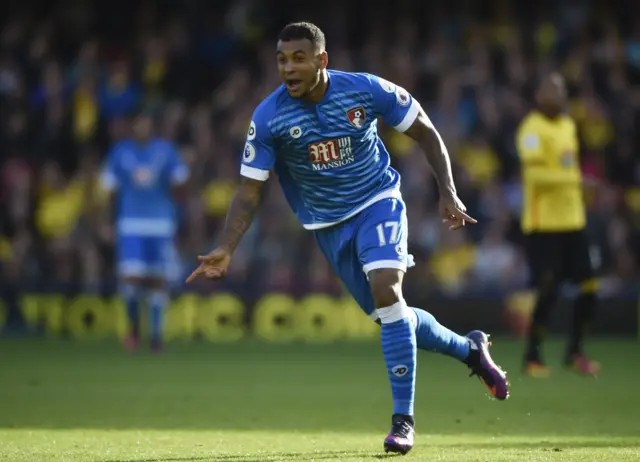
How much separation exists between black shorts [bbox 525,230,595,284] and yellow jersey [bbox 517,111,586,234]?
0.28 ft

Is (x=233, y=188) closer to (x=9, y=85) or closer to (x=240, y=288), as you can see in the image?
(x=240, y=288)

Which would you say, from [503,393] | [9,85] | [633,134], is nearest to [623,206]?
[633,134]

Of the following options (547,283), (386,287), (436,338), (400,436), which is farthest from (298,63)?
(547,283)

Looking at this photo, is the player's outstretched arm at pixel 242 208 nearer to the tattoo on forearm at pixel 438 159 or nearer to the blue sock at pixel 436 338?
the tattoo on forearm at pixel 438 159

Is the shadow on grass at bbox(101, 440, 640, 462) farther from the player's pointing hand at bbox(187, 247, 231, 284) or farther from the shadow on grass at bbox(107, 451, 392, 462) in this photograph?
the player's pointing hand at bbox(187, 247, 231, 284)

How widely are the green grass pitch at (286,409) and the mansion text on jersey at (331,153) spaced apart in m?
1.56

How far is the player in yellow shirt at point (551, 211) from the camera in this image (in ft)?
37.9

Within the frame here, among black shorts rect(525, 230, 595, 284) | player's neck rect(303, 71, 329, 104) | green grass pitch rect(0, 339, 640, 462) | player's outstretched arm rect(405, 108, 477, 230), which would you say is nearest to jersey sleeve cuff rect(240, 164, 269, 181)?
player's neck rect(303, 71, 329, 104)

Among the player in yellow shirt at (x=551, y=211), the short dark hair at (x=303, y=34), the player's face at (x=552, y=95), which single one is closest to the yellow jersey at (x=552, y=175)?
the player in yellow shirt at (x=551, y=211)

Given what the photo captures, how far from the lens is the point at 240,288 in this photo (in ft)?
55.0

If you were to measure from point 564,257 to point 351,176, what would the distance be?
197 inches

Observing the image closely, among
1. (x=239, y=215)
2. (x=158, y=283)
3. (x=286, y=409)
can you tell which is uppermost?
(x=239, y=215)

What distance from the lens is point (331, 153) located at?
7.17 meters

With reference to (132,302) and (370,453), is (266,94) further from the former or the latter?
(370,453)
